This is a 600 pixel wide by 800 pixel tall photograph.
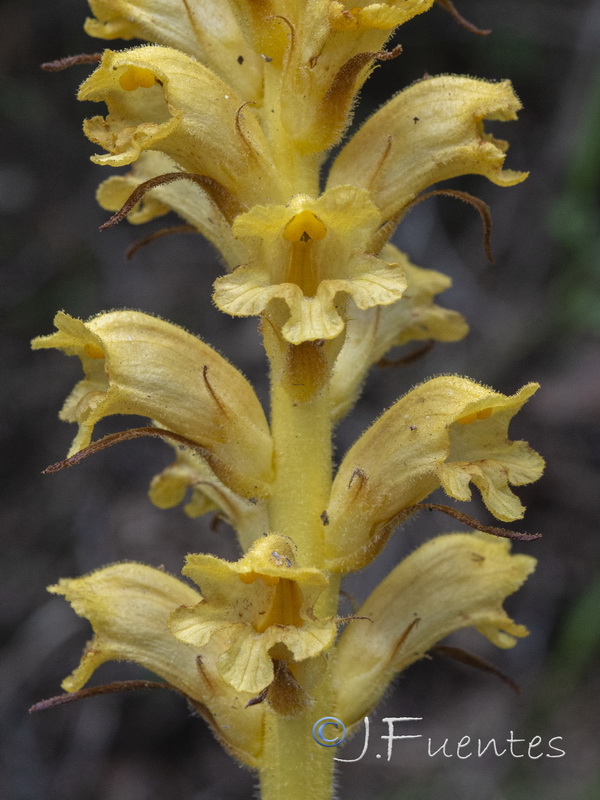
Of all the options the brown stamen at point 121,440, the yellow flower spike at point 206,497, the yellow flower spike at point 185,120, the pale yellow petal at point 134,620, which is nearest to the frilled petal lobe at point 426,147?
the yellow flower spike at point 185,120

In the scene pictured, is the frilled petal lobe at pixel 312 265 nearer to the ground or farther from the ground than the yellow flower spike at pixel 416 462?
farther from the ground

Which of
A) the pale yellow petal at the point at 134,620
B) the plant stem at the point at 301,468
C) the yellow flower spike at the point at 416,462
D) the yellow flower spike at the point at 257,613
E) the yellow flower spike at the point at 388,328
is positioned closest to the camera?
the yellow flower spike at the point at 257,613

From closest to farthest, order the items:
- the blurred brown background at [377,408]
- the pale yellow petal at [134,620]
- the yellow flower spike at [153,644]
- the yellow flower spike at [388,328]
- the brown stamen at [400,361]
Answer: the yellow flower spike at [153,644], the pale yellow petal at [134,620], the yellow flower spike at [388,328], the brown stamen at [400,361], the blurred brown background at [377,408]

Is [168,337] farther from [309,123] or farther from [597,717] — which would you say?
[597,717]

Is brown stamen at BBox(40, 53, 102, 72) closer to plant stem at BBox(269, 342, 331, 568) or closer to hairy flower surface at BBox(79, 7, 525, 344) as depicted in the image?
hairy flower surface at BBox(79, 7, 525, 344)

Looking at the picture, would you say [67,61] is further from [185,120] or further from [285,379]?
[285,379]

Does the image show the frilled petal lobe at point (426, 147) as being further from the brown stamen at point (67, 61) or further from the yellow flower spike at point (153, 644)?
the yellow flower spike at point (153, 644)

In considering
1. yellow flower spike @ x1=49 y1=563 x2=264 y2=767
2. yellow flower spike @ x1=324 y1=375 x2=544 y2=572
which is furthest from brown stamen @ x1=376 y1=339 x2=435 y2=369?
yellow flower spike @ x1=49 y1=563 x2=264 y2=767
